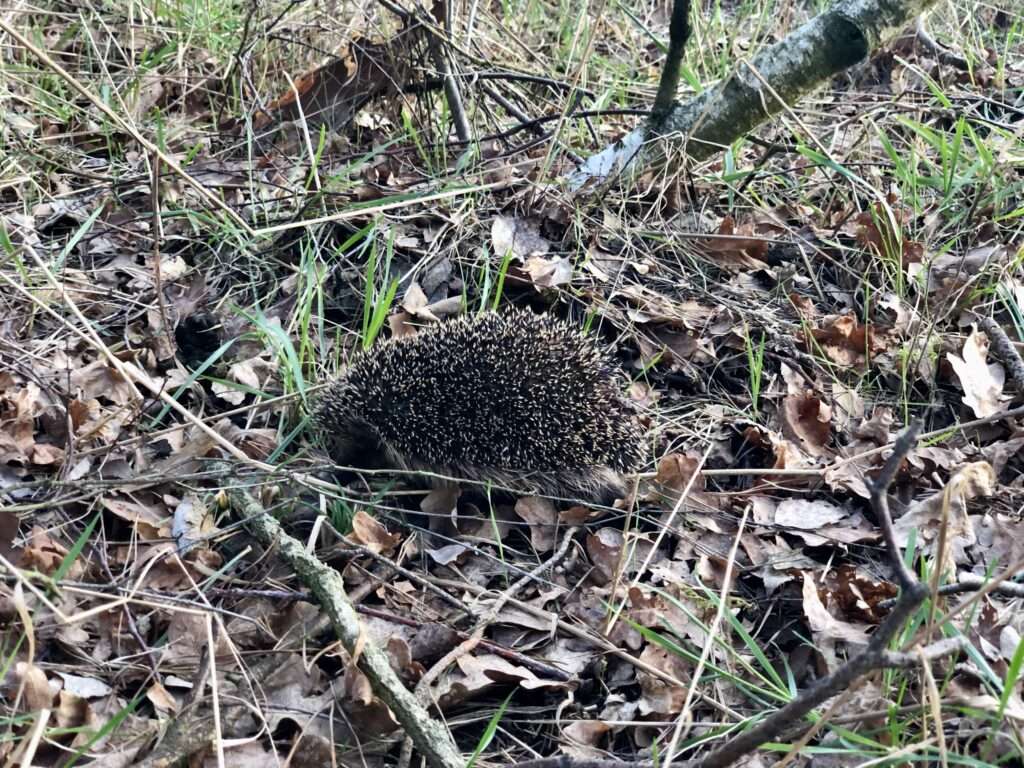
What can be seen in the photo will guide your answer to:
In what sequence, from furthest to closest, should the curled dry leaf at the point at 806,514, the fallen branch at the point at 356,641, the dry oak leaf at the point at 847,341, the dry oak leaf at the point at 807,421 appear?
the dry oak leaf at the point at 847,341 → the dry oak leaf at the point at 807,421 → the curled dry leaf at the point at 806,514 → the fallen branch at the point at 356,641

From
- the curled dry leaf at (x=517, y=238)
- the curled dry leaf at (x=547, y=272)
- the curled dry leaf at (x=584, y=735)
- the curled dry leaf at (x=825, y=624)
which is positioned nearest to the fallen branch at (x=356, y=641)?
the curled dry leaf at (x=584, y=735)

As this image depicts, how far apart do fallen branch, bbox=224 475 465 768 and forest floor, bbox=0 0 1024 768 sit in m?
0.09

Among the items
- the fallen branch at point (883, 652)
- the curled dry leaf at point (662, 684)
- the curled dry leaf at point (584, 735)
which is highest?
the fallen branch at point (883, 652)

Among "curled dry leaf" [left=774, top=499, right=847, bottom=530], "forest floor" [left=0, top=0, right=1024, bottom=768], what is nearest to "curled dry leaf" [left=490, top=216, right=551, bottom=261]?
"forest floor" [left=0, top=0, right=1024, bottom=768]

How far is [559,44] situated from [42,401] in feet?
13.5

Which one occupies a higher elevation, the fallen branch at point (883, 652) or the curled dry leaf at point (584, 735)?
the fallen branch at point (883, 652)

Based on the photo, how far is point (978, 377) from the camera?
3.68 m

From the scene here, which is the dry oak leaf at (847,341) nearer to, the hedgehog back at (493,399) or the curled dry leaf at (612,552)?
the hedgehog back at (493,399)

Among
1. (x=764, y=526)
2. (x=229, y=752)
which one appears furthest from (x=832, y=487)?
(x=229, y=752)

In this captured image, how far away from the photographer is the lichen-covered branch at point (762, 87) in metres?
3.97

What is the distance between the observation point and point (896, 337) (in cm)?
398

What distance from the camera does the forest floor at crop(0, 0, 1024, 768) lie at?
2.55 metres

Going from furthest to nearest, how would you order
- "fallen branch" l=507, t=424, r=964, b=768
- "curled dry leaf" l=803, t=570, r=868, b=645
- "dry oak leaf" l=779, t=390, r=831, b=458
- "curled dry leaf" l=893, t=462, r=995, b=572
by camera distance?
"dry oak leaf" l=779, t=390, r=831, b=458 → "curled dry leaf" l=893, t=462, r=995, b=572 → "curled dry leaf" l=803, t=570, r=868, b=645 → "fallen branch" l=507, t=424, r=964, b=768

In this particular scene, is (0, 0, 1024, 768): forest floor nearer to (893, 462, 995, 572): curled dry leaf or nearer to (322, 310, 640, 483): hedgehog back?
(893, 462, 995, 572): curled dry leaf
